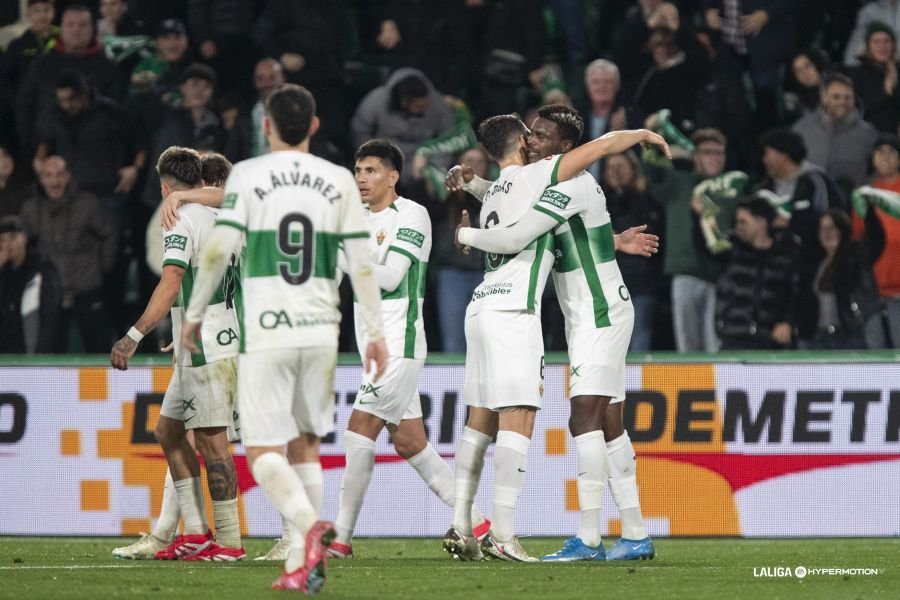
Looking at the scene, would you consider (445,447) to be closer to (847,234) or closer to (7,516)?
(7,516)

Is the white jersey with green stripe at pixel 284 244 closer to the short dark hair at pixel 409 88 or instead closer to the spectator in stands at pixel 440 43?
the short dark hair at pixel 409 88

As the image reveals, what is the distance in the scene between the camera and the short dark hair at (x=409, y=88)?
1490 centimetres

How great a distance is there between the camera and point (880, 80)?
15.2 m

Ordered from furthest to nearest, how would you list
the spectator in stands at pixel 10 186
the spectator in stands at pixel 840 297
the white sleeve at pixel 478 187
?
the spectator in stands at pixel 10 186, the spectator in stands at pixel 840 297, the white sleeve at pixel 478 187

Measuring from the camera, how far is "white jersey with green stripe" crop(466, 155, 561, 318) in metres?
9.04

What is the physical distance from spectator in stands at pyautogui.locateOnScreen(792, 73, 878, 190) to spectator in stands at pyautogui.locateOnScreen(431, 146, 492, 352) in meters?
3.06

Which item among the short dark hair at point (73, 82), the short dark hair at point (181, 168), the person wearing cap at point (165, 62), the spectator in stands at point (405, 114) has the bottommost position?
the short dark hair at point (181, 168)


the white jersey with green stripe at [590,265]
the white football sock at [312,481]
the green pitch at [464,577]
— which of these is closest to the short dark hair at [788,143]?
the green pitch at [464,577]

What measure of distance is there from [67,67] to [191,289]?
698cm

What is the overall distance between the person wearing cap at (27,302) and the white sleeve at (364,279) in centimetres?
810

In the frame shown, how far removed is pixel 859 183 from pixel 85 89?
284 inches

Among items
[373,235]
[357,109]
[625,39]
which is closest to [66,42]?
[357,109]

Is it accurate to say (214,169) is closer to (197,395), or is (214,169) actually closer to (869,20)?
(197,395)

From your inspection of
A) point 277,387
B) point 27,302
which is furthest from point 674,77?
point 277,387
